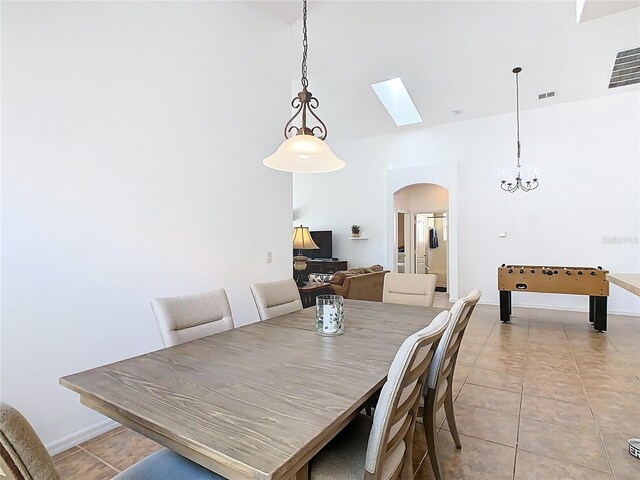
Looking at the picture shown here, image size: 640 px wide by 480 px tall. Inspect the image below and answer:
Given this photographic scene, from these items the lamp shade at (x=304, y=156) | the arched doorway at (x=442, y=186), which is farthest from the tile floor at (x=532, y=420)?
the arched doorway at (x=442, y=186)

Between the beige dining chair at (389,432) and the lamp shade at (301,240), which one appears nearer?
the beige dining chair at (389,432)

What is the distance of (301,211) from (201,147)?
6362 millimetres

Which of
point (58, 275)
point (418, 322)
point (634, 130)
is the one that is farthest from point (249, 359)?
point (634, 130)

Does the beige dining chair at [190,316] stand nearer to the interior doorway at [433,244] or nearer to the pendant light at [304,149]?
→ the pendant light at [304,149]

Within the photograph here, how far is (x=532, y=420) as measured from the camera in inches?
97.0

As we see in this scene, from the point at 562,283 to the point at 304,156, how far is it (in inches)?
176

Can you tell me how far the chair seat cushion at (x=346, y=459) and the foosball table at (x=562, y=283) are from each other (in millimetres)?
4423

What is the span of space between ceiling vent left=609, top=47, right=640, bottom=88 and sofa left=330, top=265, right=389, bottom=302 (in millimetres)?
4525

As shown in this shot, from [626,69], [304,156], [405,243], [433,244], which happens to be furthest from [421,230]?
[304,156]

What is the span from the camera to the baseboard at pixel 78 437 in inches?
83.4

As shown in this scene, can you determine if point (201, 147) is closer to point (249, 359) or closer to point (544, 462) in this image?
point (249, 359)

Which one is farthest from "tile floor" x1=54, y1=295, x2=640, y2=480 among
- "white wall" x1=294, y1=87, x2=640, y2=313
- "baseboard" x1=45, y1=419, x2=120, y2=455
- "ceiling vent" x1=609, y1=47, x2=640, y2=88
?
"ceiling vent" x1=609, y1=47, x2=640, y2=88

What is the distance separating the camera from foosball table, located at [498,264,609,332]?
4602mm

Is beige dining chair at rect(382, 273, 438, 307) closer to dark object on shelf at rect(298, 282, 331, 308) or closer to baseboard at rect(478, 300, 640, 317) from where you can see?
dark object on shelf at rect(298, 282, 331, 308)
